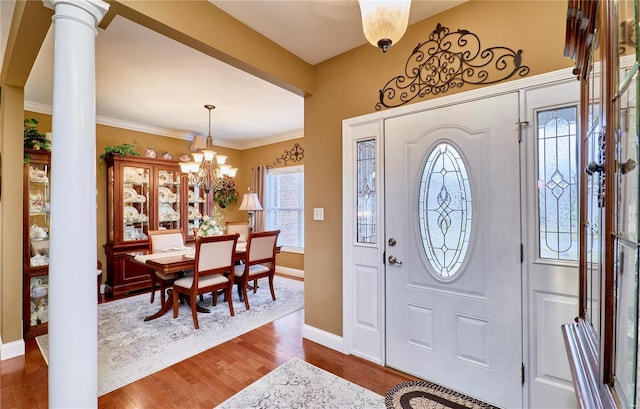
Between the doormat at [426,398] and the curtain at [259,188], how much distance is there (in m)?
4.34

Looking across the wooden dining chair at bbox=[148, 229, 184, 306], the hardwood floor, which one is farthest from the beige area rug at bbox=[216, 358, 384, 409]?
the wooden dining chair at bbox=[148, 229, 184, 306]

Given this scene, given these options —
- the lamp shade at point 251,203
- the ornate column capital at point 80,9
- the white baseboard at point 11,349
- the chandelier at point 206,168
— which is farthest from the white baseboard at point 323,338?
the lamp shade at point 251,203

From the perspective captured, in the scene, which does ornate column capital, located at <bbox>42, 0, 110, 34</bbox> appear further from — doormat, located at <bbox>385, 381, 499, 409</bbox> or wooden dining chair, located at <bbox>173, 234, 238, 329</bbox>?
doormat, located at <bbox>385, 381, 499, 409</bbox>

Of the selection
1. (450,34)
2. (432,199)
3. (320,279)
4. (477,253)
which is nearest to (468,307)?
(477,253)

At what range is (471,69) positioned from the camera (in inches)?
78.2

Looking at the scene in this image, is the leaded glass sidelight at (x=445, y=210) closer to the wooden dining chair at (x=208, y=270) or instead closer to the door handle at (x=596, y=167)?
the door handle at (x=596, y=167)

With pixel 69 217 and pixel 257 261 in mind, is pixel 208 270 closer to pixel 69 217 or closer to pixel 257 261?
pixel 257 261

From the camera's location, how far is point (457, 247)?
2.04 meters

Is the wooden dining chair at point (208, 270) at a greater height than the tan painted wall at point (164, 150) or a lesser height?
lesser

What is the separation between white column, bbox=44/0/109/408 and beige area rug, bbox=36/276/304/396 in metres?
0.95

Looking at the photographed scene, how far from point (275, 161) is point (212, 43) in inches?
151

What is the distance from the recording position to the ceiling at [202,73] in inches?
82.3

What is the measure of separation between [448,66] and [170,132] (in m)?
4.80

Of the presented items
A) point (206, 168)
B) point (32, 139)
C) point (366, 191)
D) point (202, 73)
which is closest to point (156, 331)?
point (206, 168)
